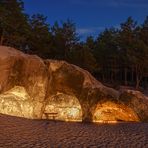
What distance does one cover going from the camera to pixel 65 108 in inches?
988

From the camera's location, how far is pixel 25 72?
74.6 ft

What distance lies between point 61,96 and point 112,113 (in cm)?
436

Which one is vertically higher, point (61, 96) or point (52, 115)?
point (61, 96)

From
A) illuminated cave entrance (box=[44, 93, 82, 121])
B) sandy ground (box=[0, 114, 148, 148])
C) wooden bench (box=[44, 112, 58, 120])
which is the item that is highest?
illuminated cave entrance (box=[44, 93, 82, 121])

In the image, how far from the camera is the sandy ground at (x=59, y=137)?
13.8 m

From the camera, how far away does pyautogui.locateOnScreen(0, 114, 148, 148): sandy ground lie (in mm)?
13797

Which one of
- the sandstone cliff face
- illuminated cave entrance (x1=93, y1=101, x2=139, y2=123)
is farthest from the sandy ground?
illuminated cave entrance (x1=93, y1=101, x2=139, y2=123)

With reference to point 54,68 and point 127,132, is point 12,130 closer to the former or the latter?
point 127,132

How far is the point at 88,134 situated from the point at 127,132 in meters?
2.68

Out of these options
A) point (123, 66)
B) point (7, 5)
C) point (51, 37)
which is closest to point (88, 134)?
point (7, 5)

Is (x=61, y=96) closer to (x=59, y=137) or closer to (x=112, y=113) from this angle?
(x=112, y=113)

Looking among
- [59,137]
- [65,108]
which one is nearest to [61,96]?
[65,108]

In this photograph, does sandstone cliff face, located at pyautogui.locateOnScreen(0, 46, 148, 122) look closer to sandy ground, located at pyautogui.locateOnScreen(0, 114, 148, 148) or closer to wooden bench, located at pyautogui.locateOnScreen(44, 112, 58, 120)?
wooden bench, located at pyautogui.locateOnScreen(44, 112, 58, 120)

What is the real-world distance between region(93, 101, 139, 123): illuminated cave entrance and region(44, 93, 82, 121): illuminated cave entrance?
1424 millimetres
